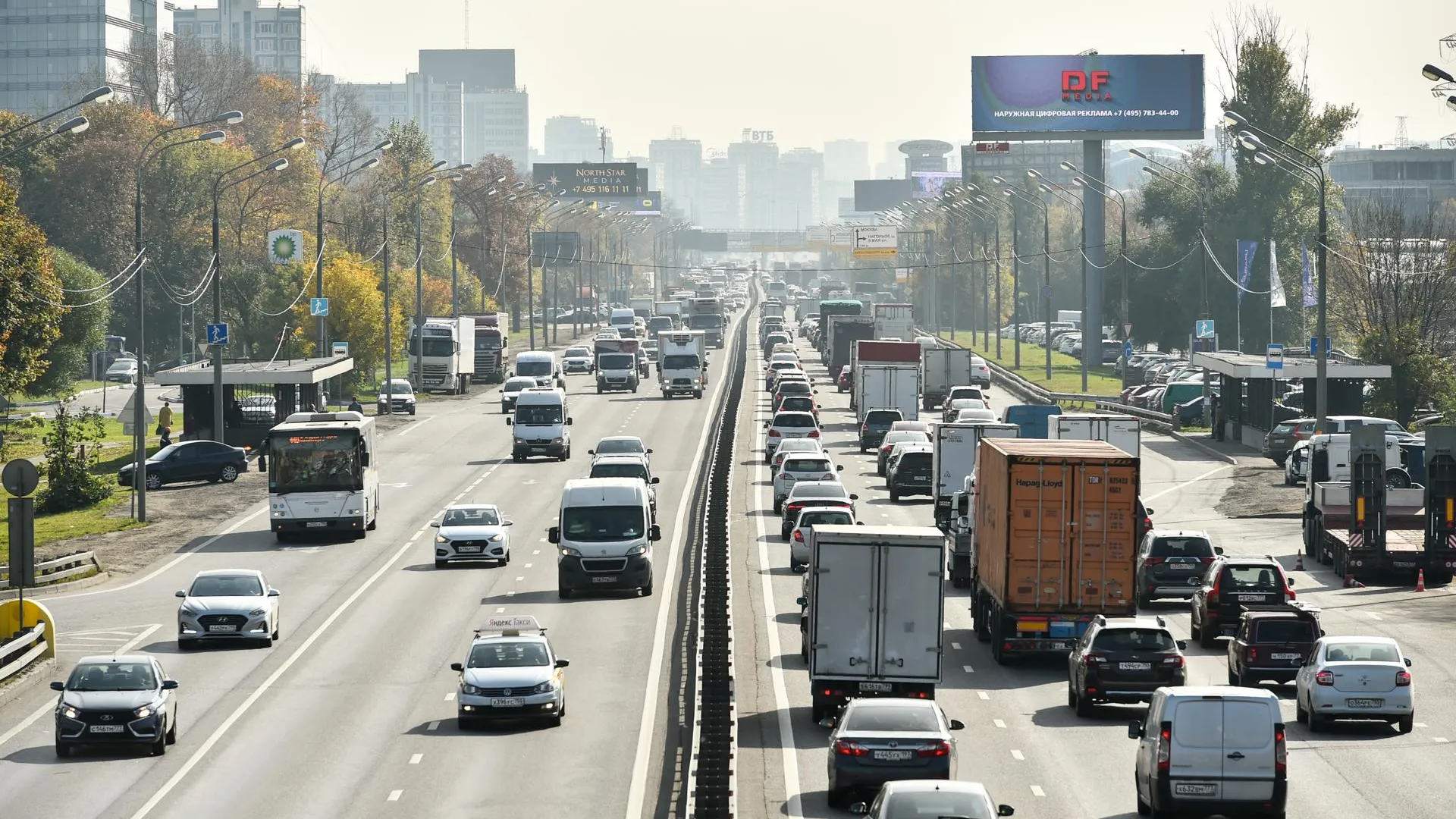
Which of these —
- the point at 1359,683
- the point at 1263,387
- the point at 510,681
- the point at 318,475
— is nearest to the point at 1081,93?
the point at 1263,387

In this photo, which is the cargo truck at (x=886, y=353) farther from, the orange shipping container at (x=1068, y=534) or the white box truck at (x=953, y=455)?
the orange shipping container at (x=1068, y=534)

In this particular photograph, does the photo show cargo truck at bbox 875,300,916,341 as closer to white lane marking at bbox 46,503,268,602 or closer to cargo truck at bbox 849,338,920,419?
cargo truck at bbox 849,338,920,419

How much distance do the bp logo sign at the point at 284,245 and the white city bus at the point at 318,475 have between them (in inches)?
2005

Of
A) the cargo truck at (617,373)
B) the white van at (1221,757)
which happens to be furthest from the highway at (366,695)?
the cargo truck at (617,373)

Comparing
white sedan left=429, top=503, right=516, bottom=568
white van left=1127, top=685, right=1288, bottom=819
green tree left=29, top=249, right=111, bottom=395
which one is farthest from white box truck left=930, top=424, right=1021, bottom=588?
green tree left=29, top=249, right=111, bottom=395

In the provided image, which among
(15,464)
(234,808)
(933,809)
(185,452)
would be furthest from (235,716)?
(185,452)

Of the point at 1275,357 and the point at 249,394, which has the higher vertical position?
the point at 1275,357

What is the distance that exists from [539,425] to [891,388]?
16185 millimetres

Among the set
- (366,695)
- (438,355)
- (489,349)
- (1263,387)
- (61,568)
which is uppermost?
(489,349)

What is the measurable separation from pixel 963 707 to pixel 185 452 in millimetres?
38687

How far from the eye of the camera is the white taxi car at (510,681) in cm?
2881

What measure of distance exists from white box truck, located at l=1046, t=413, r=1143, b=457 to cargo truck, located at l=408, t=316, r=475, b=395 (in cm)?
4913

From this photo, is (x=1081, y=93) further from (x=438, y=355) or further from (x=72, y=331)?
(x=72, y=331)

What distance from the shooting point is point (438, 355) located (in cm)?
10075
